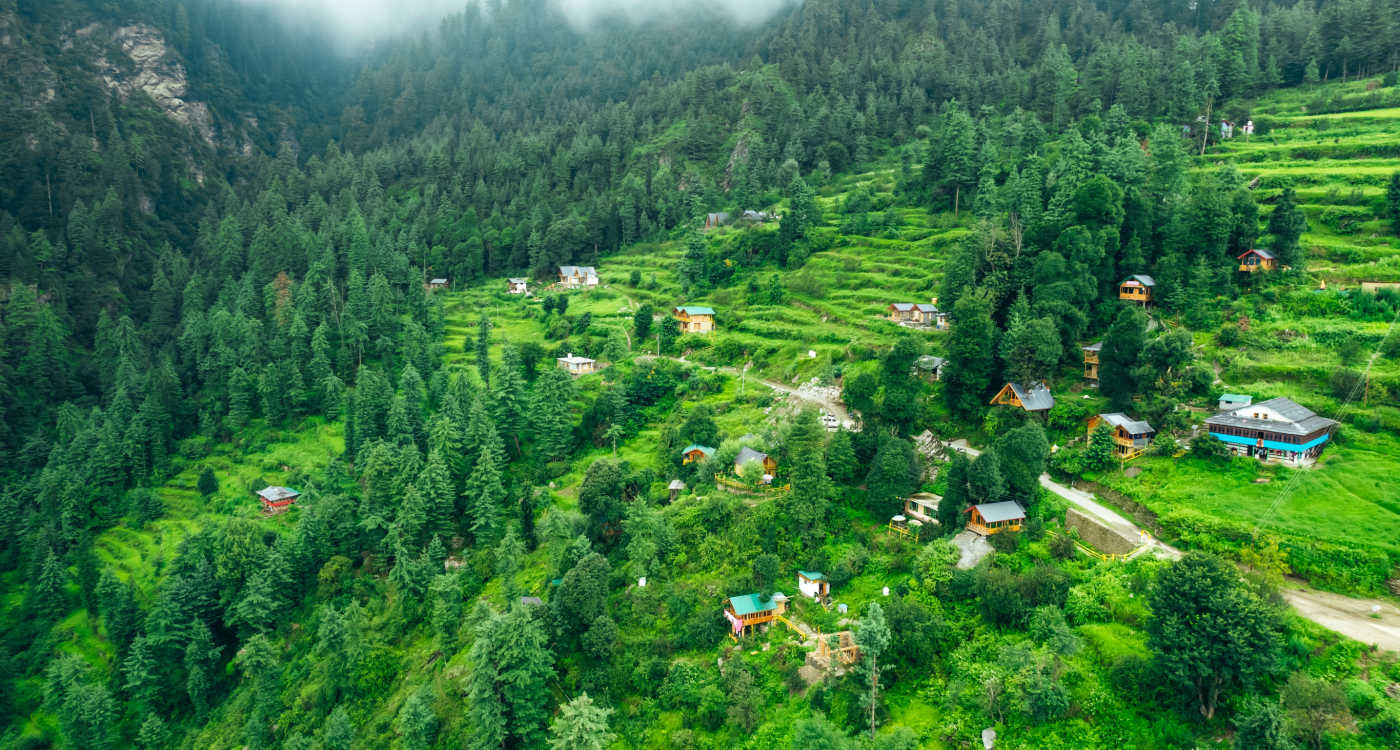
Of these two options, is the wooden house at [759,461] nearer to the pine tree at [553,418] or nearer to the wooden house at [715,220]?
the pine tree at [553,418]

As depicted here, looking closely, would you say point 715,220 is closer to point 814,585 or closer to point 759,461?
point 759,461

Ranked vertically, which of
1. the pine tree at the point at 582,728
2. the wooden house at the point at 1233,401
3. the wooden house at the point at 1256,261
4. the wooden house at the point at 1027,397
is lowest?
the pine tree at the point at 582,728

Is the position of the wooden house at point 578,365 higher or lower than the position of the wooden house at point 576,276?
lower

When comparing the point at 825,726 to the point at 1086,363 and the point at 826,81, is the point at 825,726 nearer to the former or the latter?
the point at 1086,363

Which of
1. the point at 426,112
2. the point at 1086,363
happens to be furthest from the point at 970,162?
the point at 426,112

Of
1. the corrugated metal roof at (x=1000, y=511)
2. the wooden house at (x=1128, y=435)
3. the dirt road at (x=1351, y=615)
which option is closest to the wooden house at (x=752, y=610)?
the corrugated metal roof at (x=1000, y=511)

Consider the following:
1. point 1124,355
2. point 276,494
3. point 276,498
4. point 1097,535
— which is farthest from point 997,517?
point 276,494
